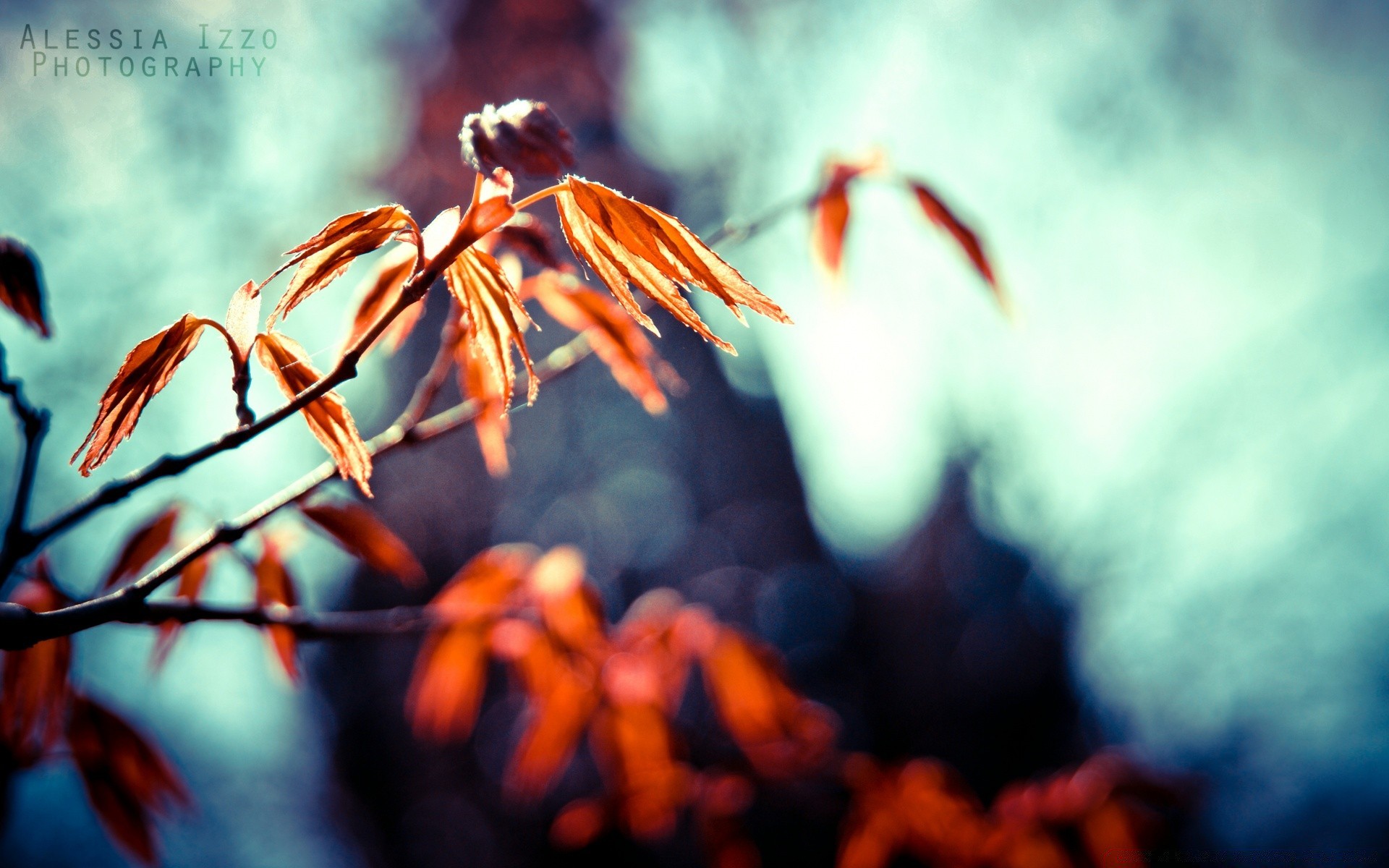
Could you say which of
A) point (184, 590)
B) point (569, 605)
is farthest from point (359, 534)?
point (569, 605)

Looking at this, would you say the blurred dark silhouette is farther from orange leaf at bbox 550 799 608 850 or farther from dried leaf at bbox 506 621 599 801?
dried leaf at bbox 506 621 599 801

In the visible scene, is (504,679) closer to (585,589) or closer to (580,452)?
(580,452)

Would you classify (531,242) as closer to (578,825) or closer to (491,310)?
(491,310)

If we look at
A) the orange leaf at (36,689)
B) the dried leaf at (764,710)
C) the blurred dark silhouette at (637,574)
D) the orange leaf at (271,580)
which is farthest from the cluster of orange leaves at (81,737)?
the blurred dark silhouette at (637,574)

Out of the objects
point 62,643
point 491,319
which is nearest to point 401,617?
point 62,643

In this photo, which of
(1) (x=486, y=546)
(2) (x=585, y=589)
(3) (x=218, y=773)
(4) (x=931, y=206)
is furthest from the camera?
(3) (x=218, y=773)

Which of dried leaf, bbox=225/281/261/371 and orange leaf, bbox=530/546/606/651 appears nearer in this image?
dried leaf, bbox=225/281/261/371

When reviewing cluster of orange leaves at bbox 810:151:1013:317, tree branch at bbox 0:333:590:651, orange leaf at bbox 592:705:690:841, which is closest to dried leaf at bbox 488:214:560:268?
tree branch at bbox 0:333:590:651
